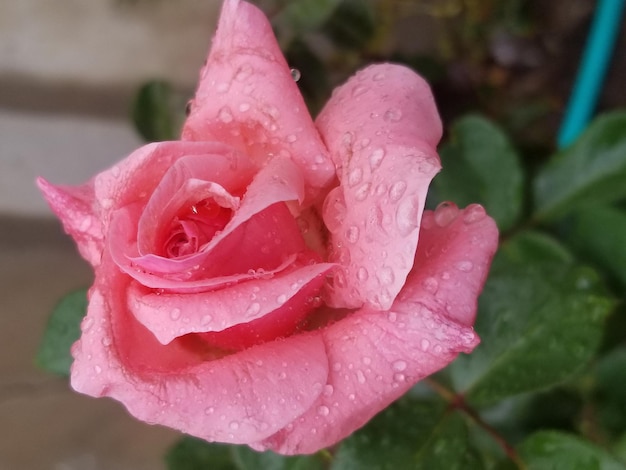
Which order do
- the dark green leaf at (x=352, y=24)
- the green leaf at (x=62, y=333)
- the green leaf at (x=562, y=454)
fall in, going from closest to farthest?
1. the green leaf at (x=562, y=454)
2. the green leaf at (x=62, y=333)
3. the dark green leaf at (x=352, y=24)

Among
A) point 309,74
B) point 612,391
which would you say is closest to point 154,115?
point 309,74

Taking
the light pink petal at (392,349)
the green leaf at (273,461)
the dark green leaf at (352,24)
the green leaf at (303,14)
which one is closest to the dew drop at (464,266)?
the light pink petal at (392,349)

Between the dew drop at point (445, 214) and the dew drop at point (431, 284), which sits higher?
the dew drop at point (445, 214)

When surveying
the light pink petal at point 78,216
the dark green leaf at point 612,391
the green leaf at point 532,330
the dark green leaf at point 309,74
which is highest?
the light pink petal at point 78,216

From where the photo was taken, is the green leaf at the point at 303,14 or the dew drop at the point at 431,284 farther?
the green leaf at the point at 303,14

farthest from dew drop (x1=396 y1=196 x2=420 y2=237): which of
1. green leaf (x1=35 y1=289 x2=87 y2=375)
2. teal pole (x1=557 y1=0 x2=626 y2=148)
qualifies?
teal pole (x1=557 y1=0 x2=626 y2=148)

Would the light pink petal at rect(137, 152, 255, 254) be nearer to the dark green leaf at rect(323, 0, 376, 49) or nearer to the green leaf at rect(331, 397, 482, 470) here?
the green leaf at rect(331, 397, 482, 470)

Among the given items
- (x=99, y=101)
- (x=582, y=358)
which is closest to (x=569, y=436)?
(x=582, y=358)

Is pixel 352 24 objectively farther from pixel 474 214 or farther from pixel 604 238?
pixel 474 214

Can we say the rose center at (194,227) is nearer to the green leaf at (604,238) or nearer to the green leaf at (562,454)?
the green leaf at (562,454)
